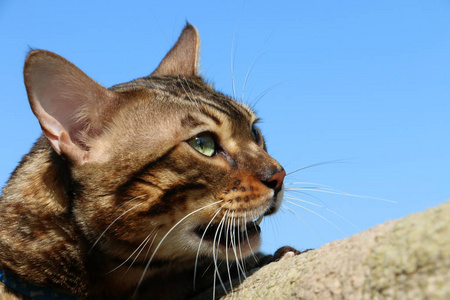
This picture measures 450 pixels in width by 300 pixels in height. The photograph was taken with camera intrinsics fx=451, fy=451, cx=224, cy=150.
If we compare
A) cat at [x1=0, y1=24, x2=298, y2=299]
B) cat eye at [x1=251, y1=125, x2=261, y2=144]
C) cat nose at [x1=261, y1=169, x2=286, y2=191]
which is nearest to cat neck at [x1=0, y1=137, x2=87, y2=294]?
cat at [x1=0, y1=24, x2=298, y2=299]

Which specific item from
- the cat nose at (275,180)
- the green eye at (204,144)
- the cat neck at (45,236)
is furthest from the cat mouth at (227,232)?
the cat neck at (45,236)

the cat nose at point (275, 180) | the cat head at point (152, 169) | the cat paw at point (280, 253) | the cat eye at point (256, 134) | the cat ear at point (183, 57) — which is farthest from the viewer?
the cat ear at point (183, 57)

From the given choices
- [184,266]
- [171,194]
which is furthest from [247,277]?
[171,194]

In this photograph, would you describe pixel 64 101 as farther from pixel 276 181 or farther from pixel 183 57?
pixel 183 57

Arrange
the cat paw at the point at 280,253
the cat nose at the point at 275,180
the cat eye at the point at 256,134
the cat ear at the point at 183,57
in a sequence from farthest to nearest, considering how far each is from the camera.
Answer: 1. the cat ear at the point at 183,57
2. the cat eye at the point at 256,134
3. the cat paw at the point at 280,253
4. the cat nose at the point at 275,180

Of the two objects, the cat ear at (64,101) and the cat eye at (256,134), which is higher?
the cat eye at (256,134)

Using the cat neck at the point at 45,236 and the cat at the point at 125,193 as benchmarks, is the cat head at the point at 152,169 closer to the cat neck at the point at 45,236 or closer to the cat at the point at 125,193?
the cat at the point at 125,193

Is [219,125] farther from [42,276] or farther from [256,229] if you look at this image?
[42,276]

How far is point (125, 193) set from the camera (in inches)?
97.5

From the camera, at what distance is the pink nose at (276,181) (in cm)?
258

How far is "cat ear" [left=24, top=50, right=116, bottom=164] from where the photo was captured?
245 cm

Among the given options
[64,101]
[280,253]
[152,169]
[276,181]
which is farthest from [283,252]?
[64,101]

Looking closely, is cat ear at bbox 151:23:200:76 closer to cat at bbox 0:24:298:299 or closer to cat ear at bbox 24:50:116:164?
cat at bbox 0:24:298:299

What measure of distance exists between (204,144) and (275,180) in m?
0.47
